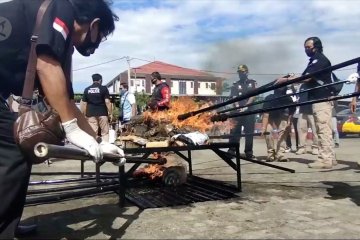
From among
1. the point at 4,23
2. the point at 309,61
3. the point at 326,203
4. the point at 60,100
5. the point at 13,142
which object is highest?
the point at 309,61

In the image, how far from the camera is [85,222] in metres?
3.68

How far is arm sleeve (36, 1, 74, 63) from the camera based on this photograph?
2043 mm

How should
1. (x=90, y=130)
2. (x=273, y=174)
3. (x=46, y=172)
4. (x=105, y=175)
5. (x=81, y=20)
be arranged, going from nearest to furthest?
1. (x=81, y=20)
2. (x=90, y=130)
3. (x=105, y=175)
4. (x=273, y=174)
5. (x=46, y=172)

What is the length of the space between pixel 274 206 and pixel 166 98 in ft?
11.9

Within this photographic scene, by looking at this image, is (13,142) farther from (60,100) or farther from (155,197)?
(155,197)

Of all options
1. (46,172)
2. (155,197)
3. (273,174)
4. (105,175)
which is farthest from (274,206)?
(46,172)

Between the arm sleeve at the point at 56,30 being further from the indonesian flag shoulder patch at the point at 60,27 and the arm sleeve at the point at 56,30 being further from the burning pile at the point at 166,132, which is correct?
the burning pile at the point at 166,132

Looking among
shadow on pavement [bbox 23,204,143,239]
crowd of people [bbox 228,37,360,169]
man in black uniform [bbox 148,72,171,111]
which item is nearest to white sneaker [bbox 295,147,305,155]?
crowd of people [bbox 228,37,360,169]

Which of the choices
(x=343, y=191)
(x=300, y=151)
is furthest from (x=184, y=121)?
(x=300, y=151)

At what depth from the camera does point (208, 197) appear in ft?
15.0

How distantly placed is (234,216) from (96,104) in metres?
6.29

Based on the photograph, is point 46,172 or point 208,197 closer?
point 208,197

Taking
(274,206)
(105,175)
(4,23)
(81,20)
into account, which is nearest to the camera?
(4,23)

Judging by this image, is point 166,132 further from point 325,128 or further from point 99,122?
point 99,122
